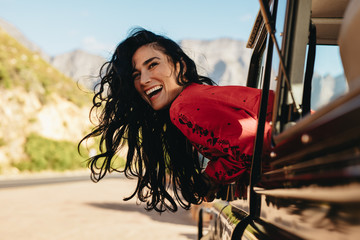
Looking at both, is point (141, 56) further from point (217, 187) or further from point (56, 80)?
point (56, 80)

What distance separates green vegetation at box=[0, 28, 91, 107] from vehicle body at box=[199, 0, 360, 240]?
29746mm

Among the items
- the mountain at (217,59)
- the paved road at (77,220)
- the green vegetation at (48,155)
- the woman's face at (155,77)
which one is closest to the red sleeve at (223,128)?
the woman's face at (155,77)

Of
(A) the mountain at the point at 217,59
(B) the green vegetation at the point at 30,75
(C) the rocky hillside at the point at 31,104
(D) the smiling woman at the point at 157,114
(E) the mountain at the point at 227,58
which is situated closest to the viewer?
(D) the smiling woman at the point at 157,114

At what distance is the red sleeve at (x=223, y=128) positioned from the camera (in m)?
1.61

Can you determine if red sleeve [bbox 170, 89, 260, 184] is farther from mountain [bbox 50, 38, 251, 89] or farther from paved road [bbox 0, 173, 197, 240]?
mountain [bbox 50, 38, 251, 89]

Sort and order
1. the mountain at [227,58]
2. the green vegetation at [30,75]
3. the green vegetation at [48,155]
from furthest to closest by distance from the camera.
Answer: the mountain at [227,58], the green vegetation at [30,75], the green vegetation at [48,155]

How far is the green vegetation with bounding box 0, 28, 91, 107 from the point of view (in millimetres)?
29797

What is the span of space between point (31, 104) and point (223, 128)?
104 ft

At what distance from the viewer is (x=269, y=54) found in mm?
1367

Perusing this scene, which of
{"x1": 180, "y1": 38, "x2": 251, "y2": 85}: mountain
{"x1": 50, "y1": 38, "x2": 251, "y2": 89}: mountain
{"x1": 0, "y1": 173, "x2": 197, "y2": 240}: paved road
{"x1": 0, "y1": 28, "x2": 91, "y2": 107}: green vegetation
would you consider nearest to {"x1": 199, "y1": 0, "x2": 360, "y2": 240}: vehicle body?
{"x1": 0, "y1": 173, "x2": 197, "y2": 240}: paved road

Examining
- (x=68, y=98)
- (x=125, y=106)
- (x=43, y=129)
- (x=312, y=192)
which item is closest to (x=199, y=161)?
(x=125, y=106)

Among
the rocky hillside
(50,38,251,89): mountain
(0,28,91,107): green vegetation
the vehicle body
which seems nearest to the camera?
the vehicle body

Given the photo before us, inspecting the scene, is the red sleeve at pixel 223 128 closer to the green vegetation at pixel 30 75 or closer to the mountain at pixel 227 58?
the green vegetation at pixel 30 75

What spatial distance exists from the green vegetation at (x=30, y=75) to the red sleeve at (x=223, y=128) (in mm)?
29140
